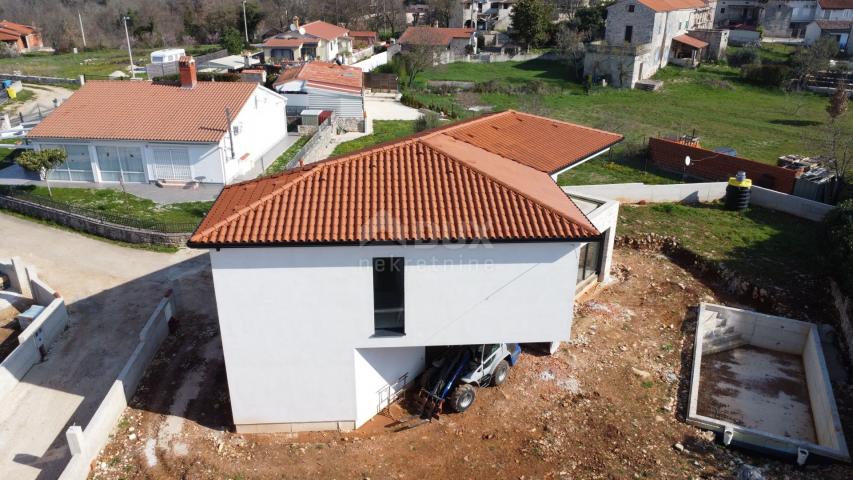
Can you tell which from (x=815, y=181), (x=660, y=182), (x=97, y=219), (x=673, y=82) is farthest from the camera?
(x=673, y=82)

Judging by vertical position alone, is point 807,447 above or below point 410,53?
below

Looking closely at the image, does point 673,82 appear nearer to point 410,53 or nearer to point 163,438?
point 410,53

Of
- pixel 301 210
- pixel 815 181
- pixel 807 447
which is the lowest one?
pixel 807 447

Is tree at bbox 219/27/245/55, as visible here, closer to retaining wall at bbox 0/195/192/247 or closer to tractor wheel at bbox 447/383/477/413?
retaining wall at bbox 0/195/192/247

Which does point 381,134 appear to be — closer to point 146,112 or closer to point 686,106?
point 146,112

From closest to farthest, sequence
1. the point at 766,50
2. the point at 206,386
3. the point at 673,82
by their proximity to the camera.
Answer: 1. the point at 206,386
2. the point at 673,82
3. the point at 766,50

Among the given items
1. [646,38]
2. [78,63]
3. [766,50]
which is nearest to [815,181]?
[646,38]

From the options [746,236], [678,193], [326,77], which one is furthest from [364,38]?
[746,236]
